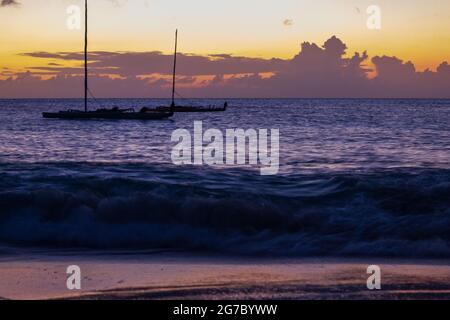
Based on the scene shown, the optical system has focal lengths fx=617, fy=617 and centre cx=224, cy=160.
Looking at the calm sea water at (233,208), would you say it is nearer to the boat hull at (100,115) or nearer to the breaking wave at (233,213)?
the breaking wave at (233,213)

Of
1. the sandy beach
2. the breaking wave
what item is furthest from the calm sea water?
the sandy beach

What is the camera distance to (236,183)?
19203 mm

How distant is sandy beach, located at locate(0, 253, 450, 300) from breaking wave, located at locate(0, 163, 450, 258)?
51.1 inches

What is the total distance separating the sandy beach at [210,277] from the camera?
27.0ft

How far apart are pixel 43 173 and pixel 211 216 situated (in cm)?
795

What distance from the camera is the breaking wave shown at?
1295 centimetres

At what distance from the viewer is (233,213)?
15070 millimetres

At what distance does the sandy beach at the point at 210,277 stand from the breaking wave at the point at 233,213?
1298mm

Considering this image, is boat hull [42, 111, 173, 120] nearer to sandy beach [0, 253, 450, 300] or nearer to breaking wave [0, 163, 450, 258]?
breaking wave [0, 163, 450, 258]

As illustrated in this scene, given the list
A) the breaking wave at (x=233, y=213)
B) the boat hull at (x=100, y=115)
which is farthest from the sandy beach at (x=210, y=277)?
the boat hull at (x=100, y=115)

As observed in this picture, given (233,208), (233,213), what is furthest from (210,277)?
(233,208)
